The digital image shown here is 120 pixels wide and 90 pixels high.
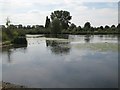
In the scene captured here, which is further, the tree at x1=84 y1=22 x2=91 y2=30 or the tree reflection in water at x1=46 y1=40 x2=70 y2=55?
the tree at x1=84 y1=22 x2=91 y2=30

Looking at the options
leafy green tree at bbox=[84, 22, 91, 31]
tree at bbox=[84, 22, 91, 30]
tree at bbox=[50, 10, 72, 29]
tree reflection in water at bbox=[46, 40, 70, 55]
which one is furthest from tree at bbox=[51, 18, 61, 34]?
tree reflection in water at bbox=[46, 40, 70, 55]

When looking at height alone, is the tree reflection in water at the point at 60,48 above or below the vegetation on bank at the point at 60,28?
below

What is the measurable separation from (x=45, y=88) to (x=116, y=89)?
356 cm

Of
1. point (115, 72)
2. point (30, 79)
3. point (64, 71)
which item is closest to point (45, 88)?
point (30, 79)

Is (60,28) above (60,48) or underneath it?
above

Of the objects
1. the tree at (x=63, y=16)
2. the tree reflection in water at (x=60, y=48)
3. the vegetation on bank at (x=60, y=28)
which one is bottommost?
the tree reflection in water at (x=60, y=48)

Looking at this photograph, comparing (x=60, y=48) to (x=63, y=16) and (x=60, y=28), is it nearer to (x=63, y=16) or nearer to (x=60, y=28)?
(x=60, y=28)

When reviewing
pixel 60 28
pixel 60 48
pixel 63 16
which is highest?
pixel 63 16

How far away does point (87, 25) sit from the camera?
328ft

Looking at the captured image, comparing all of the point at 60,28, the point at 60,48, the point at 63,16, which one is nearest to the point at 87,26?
the point at 63,16

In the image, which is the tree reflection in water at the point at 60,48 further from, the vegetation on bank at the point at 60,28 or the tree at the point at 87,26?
the tree at the point at 87,26

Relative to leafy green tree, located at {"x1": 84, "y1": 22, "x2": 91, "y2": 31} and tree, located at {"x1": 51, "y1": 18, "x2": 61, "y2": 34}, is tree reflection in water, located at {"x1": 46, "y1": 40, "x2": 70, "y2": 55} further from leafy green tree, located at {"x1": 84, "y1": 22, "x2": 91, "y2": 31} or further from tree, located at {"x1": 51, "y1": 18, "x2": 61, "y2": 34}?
leafy green tree, located at {"x1": 84, "y1": 22, "x2": 91, "y2": 31}

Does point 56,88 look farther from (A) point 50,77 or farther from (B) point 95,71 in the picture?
(B) point 95,71

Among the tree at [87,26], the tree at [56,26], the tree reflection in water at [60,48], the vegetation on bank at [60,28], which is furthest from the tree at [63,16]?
the tree reflection in water at [60,48]
